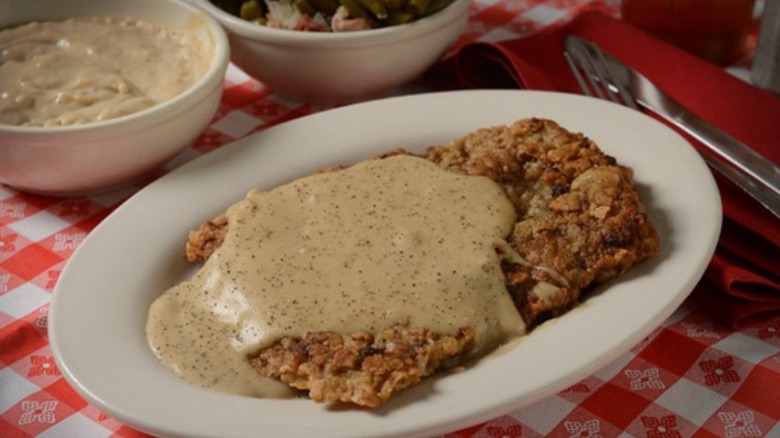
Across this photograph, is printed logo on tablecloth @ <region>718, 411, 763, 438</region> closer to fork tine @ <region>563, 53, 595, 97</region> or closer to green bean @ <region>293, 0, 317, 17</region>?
fork tine @ <region>563, 53, 595, 97</region>

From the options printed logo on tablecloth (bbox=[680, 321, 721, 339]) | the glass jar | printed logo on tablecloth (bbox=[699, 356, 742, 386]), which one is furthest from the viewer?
the glass jar

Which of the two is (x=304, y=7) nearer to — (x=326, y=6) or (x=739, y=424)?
(x=326, y=6)

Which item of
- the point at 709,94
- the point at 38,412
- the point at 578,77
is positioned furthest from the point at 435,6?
the point at 38,412

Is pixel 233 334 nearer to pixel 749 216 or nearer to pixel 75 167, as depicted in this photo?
pixel 75 167

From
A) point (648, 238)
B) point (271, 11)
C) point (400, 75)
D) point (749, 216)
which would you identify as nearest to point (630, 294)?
point (648, 238)

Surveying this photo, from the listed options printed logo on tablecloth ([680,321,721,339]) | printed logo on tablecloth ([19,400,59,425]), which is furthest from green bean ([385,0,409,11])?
printed logo on tablecloth ([19,400,59,425])

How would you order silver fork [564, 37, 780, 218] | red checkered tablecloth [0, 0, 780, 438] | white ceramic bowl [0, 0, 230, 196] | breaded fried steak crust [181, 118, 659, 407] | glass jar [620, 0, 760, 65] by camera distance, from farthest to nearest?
1. glass jar [620, 0, 760, 65]
2. silver fork [564, 37, 780, 218]
3. white ceramic bowl [0, 0, 230, 196]
4. red checkered tablecloth [0, 0, 780, 438]
5. breaded fried steak crust [181, 118, 659, 407]

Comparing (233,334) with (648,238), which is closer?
(233,334)

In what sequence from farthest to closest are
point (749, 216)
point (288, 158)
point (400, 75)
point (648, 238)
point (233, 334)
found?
point (400, 75) < point (288, 158) < point (749, 216) < point (648, 238) < point (233, 334)
